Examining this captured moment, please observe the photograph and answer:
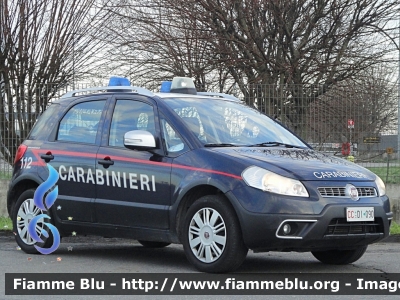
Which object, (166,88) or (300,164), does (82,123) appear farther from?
(300,164)

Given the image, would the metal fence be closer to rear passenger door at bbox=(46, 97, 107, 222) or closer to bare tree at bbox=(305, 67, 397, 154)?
bare tree at bbox=(305, 67, 397, 154)

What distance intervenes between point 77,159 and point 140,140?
1.07m

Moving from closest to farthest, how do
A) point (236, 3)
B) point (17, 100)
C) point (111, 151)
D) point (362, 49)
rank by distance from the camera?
point (111, 151) → point (17, 100) → point (236, 3) → point (362, 49)

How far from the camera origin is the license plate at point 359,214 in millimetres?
7164

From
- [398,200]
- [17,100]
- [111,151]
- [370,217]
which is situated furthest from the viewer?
[17,100]

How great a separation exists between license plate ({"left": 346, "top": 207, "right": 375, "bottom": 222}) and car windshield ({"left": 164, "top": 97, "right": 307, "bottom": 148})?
50.2 inches

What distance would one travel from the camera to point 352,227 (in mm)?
7266

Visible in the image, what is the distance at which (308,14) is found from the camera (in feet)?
52.6

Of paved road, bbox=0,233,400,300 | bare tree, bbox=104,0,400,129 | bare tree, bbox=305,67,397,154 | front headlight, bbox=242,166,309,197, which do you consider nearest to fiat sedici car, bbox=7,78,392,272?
front headlight, bbox=242,166,309,197

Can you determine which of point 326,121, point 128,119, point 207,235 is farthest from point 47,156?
point 326,121

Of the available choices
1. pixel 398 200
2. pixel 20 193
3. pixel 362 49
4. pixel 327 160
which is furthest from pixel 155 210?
pixel 362 49

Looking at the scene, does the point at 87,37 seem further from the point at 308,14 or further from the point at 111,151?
the point at 111,151

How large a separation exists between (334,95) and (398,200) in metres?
2.16

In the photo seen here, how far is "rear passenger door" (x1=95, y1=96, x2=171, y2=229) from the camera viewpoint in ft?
25.6
